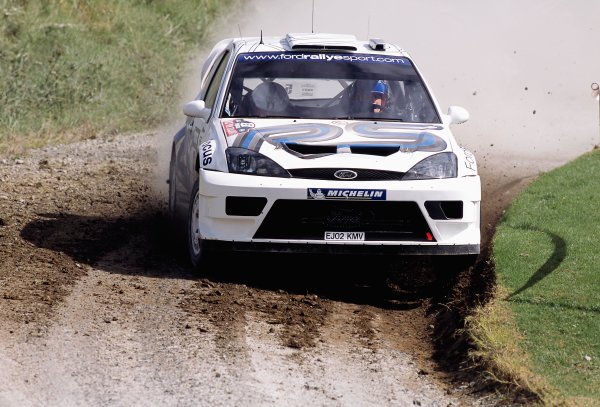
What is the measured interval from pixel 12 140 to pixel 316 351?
10.8m

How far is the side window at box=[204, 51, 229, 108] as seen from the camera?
1051 centimetres

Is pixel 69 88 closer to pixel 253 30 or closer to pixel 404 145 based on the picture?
pixel 253 30

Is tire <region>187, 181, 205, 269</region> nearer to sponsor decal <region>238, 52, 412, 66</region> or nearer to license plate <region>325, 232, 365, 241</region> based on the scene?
license plate <region>325, 232, 365, 241</region>

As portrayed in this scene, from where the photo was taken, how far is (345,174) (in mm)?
8695

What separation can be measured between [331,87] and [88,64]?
1173 cm

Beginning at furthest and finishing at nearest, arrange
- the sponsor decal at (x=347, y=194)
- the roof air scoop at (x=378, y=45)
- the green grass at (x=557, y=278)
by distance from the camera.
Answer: the roof air scoop at (x=378, y=45) < the sponsor decal at (x=347, y=194) < the green grass at (x=557, y=278)

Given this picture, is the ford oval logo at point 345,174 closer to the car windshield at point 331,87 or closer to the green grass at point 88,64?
the car windshield at point 331,87

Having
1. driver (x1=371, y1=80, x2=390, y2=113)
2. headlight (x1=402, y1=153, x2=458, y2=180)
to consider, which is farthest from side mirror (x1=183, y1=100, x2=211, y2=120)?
headlight (x1=402, y1=153, x2=458, y2=180)

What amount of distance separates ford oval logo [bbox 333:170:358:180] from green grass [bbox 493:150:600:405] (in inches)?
52.1

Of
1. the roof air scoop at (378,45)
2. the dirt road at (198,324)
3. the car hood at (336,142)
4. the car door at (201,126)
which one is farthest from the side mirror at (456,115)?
the car door at (201,126)

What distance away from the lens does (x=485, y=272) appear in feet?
31.0

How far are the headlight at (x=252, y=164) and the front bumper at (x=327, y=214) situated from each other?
6 cm

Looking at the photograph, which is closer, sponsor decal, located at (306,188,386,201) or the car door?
sponsor decal, located at (306,188,386,201)

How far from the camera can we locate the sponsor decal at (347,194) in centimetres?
861
